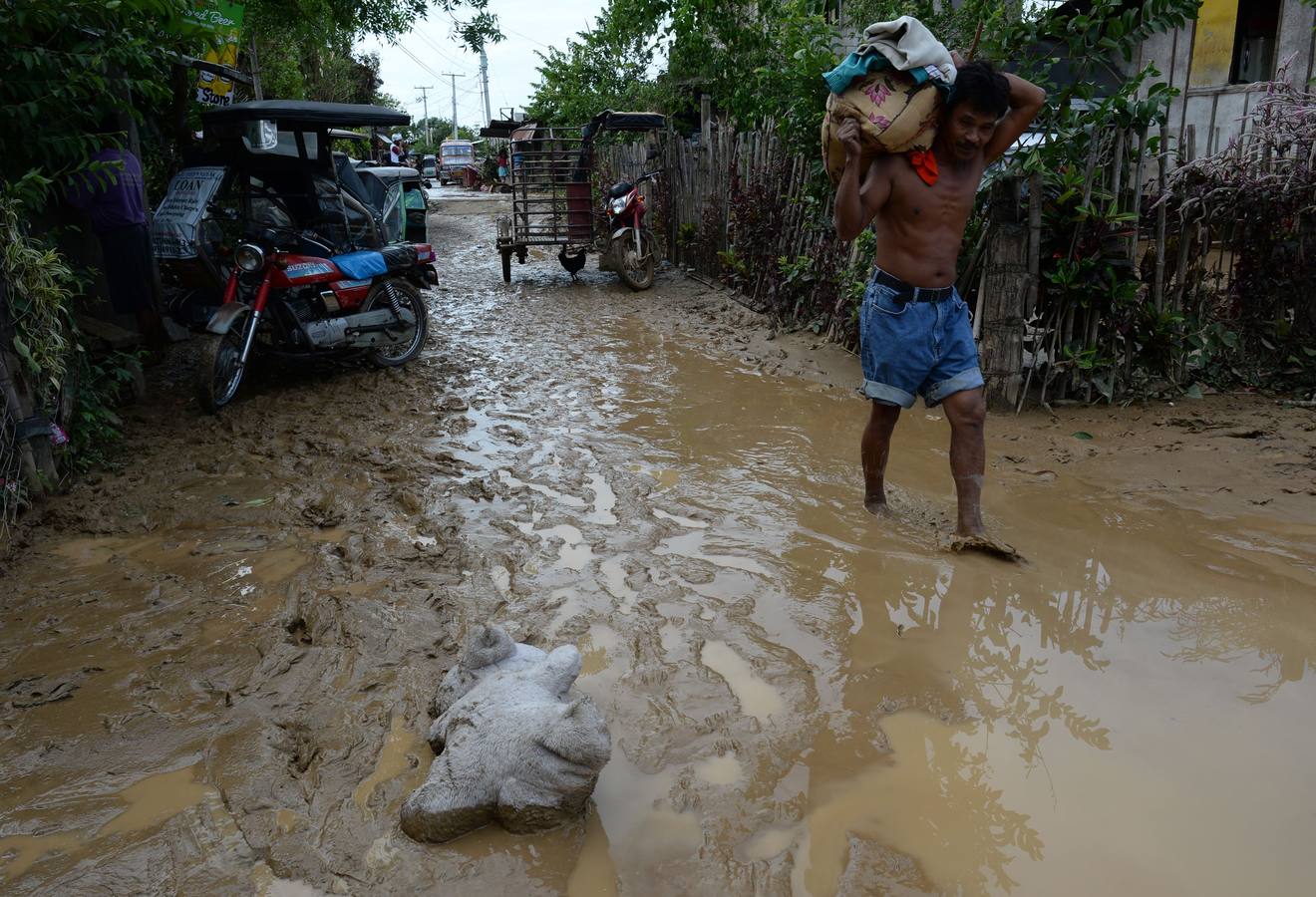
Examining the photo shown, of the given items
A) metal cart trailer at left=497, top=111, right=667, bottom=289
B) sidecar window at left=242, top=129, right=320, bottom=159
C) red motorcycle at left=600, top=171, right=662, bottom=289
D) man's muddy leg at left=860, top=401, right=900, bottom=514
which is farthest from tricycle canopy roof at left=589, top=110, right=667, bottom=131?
man's muddy leg at left=860, top=401, right=900, bottom=514

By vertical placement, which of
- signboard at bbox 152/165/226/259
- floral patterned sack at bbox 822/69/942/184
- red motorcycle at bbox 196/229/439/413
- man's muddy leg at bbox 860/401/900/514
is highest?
floral patterned sack at bbox 822/69/942/184

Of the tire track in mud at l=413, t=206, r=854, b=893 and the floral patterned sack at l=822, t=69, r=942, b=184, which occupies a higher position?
the floral patterned sack at l=822, t=69, r=942, b=184

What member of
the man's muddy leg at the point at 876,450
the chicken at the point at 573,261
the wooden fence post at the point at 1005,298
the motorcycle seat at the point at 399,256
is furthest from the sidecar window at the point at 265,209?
the chicken at the point at 573,261

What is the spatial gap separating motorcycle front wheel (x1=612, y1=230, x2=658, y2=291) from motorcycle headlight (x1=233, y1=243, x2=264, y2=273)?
5080mm

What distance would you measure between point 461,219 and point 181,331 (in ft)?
44.8

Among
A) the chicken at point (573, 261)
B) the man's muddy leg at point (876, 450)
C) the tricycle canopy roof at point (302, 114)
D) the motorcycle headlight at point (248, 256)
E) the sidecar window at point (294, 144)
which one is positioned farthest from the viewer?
the chicken at point (573, 261)

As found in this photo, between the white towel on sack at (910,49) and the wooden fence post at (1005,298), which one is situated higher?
the white towel on sack at (910,49)

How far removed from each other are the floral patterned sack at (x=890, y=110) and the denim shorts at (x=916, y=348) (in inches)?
21.0

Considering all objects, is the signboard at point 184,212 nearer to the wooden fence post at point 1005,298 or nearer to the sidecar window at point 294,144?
the sidecar window at point 294,144

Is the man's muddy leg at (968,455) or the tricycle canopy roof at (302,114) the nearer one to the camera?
the man's muddy leg at (968,455)

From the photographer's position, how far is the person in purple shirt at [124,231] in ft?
17.5

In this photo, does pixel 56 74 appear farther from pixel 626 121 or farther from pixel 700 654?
pixel 626 121

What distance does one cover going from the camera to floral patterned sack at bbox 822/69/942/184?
3.04m

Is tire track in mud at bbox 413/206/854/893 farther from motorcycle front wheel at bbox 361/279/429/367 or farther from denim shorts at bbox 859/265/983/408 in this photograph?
motorcycle front wheel at bbox 361/279/429/367
